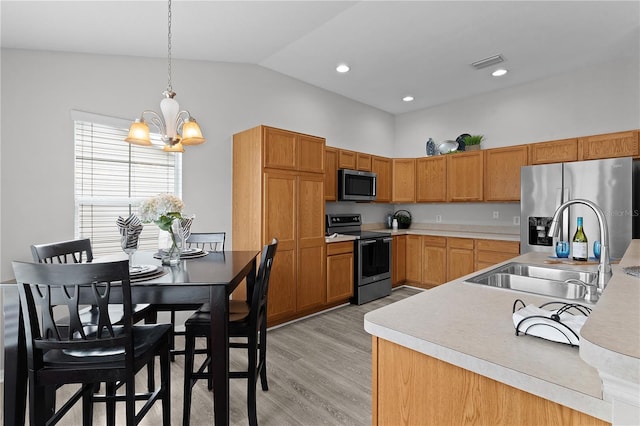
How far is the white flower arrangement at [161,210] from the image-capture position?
197 centimetres

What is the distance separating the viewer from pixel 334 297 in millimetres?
3938

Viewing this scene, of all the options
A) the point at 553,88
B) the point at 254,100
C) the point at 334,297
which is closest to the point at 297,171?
the point at 254,100

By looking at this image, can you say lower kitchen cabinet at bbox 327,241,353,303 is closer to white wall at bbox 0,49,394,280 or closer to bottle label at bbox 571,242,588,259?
white wall at bbox 0,49,394,280

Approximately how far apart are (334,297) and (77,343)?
2.92 meters

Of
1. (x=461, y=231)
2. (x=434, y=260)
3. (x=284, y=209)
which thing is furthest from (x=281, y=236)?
(x=461, y=231)

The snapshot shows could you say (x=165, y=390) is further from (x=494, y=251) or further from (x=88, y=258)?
(x=494, y=251)

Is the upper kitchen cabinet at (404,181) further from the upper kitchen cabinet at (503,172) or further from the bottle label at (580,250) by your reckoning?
the bottle label at (580,250)

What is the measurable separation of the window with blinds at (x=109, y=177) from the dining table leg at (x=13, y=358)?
5.00 ft

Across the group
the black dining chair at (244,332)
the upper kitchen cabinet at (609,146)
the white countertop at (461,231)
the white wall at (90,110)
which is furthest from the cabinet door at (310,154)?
the upper kitchen cabinet at (609,146)

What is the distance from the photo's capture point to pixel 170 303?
1542 mm

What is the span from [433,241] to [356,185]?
142cm

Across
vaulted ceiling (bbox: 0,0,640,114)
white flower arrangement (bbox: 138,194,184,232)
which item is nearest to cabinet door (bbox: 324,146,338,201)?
vaulted ceiling (bbox: 0,0,640,114)

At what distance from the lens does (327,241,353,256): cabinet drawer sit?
12.9 ft

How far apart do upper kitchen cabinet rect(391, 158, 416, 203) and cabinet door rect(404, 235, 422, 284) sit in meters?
0.70
